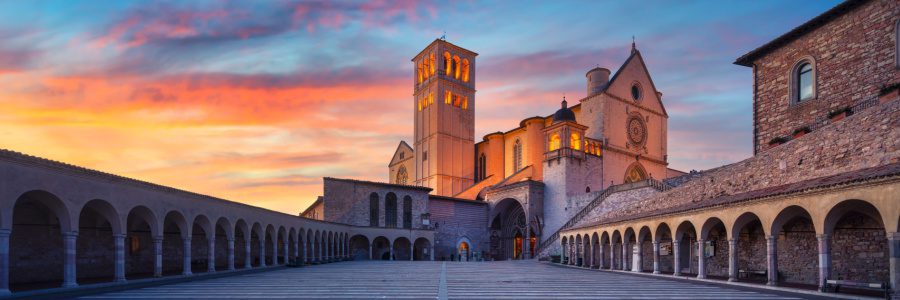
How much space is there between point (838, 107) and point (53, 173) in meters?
30.2

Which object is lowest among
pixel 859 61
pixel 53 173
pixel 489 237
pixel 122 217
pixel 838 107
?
pixel 489 237

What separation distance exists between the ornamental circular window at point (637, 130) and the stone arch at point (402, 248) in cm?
2514

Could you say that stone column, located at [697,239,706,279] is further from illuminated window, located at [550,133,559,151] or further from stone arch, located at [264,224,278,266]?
illuminated window, located at [550,133,559,151]

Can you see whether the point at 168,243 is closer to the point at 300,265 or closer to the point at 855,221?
the point at 300,265

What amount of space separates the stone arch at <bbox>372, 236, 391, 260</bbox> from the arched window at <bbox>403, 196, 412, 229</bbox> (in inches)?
103

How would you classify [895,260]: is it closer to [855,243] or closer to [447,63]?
[855,243]

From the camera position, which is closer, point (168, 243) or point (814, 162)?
point (814, 162)

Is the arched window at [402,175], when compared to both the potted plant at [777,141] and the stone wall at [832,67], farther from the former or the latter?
the potted plant at [777,141]

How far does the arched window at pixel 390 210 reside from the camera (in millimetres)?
60219

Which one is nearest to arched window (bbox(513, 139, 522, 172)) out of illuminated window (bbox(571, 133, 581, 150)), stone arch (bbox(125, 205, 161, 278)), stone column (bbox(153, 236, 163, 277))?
illuminated window (bbox(571, 133, 581, 150))

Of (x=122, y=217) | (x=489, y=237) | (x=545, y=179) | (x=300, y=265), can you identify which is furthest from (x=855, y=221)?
(x=489, y=237)

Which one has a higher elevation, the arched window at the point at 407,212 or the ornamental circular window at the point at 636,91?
the ornamental circular window at the point at 636,91

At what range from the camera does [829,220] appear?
17922 mm

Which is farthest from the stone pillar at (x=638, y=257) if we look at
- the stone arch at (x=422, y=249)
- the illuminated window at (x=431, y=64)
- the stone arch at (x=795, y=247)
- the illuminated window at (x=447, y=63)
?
the illuminated window at (x=431, y=64)
